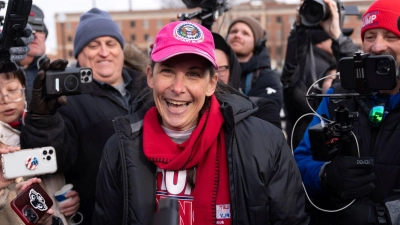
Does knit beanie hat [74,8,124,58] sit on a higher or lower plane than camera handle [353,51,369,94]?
higher

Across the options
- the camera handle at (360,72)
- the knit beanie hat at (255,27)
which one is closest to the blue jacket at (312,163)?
the camera handle at (360,72)

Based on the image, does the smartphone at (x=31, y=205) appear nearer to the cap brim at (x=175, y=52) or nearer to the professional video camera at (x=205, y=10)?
the cap brim at (x=175, y=52)

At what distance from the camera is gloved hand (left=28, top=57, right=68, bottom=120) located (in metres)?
2.68

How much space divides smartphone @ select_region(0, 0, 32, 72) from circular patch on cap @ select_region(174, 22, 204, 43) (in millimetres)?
754

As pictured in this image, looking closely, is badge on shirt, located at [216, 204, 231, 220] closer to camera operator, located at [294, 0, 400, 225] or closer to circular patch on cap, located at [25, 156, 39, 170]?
camera operator, located at [294, 0, 400, 225]

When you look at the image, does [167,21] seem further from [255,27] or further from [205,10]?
[205,10]

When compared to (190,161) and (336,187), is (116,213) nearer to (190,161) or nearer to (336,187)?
(190,161)

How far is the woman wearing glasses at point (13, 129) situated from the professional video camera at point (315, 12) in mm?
2015

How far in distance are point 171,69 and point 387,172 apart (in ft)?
3.95

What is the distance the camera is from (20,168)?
8.74 ft

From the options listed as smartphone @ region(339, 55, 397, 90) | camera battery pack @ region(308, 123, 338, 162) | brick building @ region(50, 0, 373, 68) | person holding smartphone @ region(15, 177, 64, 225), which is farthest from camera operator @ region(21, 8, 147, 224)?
brick building @ region(50, 0, 373, 68)

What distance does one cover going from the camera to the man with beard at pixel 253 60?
466cm

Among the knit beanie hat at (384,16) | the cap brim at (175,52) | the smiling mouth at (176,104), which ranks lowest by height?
the smiling mouth at (176,104)

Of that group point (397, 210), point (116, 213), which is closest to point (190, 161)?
point (116, 213)
